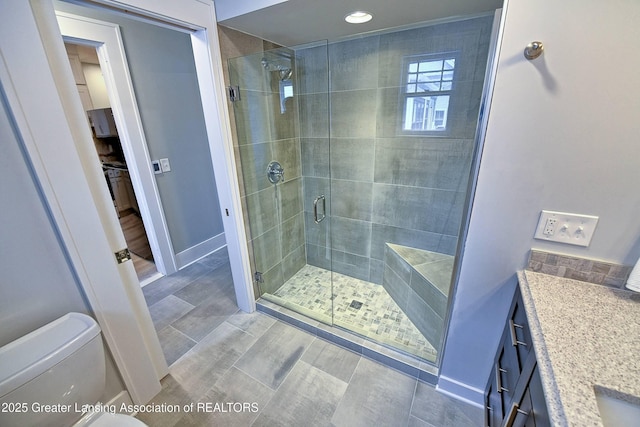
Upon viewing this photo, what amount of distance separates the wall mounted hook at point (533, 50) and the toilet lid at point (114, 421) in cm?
210

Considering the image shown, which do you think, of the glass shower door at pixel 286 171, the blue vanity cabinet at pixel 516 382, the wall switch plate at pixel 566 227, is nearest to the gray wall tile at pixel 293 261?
the glass shower door at pixel 286 171

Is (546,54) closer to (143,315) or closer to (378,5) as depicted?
(378,5)

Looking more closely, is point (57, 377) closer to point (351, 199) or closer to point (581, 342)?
point (581, 342)

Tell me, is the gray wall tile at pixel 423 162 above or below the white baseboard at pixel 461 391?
above

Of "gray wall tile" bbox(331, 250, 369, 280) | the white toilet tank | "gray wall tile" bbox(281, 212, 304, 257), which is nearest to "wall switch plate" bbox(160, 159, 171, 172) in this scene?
"gray wall tile" bbox(281, 212, 304, 257)

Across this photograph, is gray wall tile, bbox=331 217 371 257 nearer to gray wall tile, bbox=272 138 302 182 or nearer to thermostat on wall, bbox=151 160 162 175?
gray wall tile, bbox=272 138 302 182

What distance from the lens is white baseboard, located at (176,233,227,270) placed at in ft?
9.61

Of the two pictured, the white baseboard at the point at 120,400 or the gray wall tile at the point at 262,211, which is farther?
the gray wall tile at the point at 262,211

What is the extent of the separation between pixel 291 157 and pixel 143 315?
1.67 m

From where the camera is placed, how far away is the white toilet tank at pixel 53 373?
0.89 metres

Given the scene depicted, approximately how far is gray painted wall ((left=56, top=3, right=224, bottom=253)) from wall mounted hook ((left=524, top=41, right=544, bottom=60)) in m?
2.84

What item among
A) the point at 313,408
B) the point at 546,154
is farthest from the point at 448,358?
the point at 546,154

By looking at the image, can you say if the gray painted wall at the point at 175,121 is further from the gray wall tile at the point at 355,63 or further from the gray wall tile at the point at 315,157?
the gray wall tile at the point at 355,63

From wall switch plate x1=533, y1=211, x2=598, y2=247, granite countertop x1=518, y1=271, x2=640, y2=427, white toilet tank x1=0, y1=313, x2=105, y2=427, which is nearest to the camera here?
granite countertop x1=518, y1=271, x2=640, y2=427
